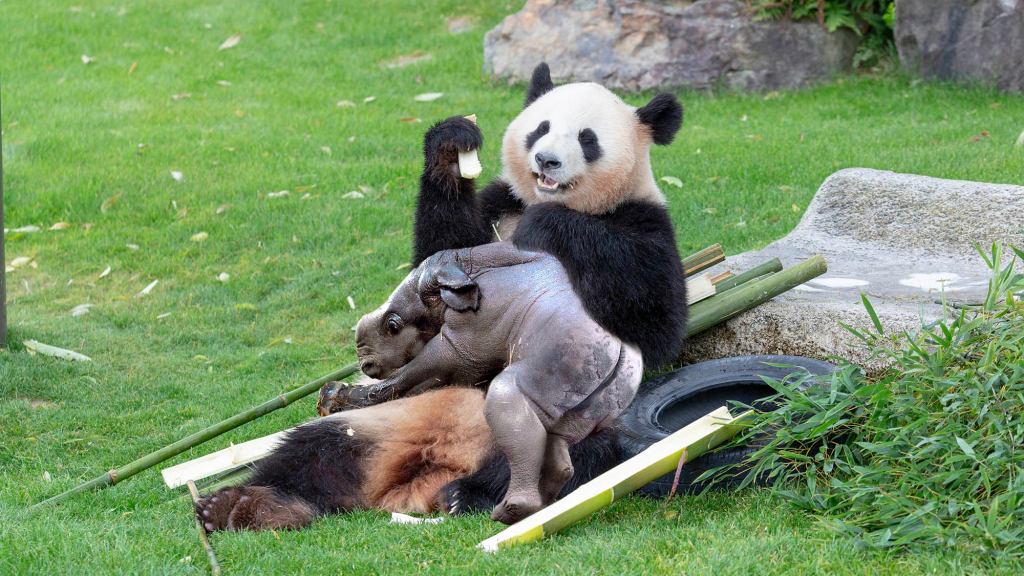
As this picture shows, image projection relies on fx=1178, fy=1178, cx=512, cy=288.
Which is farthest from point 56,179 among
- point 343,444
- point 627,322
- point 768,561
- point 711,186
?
point 768,561

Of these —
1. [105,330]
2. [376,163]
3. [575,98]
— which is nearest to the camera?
[575,98]

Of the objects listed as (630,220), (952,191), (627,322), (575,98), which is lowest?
(952,191)

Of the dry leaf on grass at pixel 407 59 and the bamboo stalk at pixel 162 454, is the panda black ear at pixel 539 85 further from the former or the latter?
the dry leaf on grass at pixel 407 59

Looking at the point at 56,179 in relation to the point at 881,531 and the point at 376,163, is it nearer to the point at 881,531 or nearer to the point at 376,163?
the point at 376,163

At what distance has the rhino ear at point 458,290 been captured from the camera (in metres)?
4.04

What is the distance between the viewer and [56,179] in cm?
913

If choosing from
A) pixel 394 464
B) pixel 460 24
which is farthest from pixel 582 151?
pixel 460 24

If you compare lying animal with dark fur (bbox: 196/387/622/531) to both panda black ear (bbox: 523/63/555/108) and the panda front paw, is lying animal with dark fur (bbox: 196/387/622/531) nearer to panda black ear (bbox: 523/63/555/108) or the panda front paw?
the panda front paw

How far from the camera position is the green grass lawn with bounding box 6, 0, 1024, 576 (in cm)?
341

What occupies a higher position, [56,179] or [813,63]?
[56,179]

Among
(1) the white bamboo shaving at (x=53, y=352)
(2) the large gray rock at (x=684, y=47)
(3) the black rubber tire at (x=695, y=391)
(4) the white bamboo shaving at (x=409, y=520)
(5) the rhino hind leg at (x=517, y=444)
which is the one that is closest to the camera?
(5) the rhino hind leg at (x=517, y=444)

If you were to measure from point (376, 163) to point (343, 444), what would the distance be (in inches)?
→ 205

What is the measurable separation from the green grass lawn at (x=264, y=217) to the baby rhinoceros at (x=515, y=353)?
0.29m

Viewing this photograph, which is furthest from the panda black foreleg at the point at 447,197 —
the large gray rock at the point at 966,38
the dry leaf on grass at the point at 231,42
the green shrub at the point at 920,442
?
the dry leaf on grass at the point at 231,42
